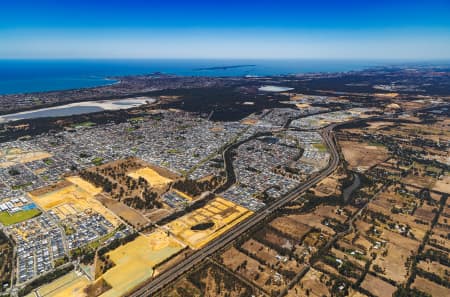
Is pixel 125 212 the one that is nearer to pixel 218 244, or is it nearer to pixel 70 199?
pixel 70 199

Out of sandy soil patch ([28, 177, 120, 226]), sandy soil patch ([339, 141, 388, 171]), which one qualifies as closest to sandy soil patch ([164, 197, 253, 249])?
sandy soil patch ([28, 177, 120, 226])

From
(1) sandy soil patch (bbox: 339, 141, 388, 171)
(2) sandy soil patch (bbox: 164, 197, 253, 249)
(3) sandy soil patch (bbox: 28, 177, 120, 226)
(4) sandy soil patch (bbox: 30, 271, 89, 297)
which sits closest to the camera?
(4) sandy soil patch (bbox: 30, 271, 89, 297)

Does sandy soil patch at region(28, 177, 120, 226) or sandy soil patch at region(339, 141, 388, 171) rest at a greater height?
sandy soil patch at region(28, 177, 120, 226)

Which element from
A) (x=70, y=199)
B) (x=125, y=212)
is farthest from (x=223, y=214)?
(x=70, y=199)

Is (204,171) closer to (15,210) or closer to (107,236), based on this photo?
(107,236)

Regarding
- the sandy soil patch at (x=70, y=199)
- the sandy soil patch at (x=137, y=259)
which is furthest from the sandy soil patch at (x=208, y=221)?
the sandy soil patch at (x=70, y=199)

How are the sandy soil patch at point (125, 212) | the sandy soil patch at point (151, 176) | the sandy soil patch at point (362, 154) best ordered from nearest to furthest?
the sandy soil patch at point (125, 212) → the sandy soil patch at point (151, 176) → the sandy soil patch at point (362, 154)

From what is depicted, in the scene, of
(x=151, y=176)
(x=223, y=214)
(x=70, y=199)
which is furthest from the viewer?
(x=151, y=176)

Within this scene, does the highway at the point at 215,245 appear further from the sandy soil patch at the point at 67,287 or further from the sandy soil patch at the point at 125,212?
the sandy soil patch at the point at 125,212

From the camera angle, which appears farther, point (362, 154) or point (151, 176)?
point (362, 154)

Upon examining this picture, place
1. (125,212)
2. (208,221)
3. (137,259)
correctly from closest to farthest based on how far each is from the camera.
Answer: (137,259) → (208,221) → (125,212)

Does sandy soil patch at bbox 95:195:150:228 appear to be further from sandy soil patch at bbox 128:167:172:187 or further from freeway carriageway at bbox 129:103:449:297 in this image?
freeway carriageway at bbox 129:103:449:297
